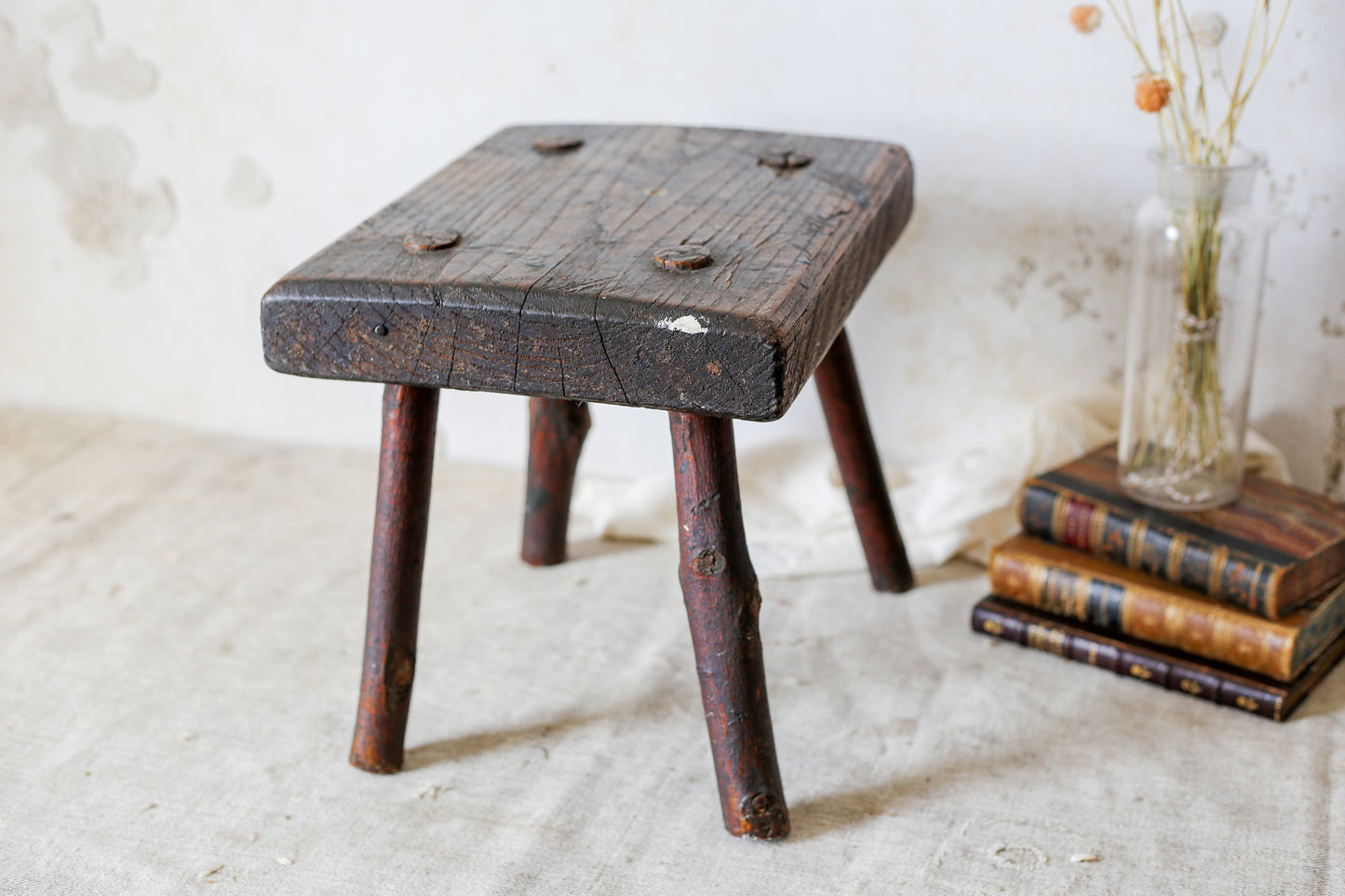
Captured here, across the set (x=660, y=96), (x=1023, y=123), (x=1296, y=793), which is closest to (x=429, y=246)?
(x=660, y=96)

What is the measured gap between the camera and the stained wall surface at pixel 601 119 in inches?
61.6

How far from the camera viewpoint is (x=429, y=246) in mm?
1116

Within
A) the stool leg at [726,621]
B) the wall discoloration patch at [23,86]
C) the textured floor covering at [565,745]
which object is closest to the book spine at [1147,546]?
the textured floor covering at [565,745]

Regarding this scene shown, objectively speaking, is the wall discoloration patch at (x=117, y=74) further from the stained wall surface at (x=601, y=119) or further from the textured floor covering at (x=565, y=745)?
the textured floor covering at (x=565, y=745)

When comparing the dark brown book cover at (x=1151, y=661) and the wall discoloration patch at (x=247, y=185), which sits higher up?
the wall discoloration patch at (x=247, y=185)

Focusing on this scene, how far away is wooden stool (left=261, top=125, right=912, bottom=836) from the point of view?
992 millimetres

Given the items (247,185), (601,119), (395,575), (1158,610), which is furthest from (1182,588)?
(247,185)

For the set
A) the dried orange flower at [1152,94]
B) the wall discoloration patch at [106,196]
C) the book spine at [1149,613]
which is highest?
the dried orange flower at [1152,94]

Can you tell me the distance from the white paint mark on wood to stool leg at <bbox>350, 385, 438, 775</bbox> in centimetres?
31

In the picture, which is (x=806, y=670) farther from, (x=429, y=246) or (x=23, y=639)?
(x=23, y=639)

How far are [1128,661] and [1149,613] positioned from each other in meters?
0.06

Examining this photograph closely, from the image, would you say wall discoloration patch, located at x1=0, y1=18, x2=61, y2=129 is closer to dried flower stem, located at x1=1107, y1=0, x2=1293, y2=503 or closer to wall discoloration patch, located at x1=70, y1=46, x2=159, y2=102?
wall discoloration patch, located at x1=70, y1=46, x2=159, y2=102

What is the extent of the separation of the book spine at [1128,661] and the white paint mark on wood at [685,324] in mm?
673

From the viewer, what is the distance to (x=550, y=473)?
5.26 ft
